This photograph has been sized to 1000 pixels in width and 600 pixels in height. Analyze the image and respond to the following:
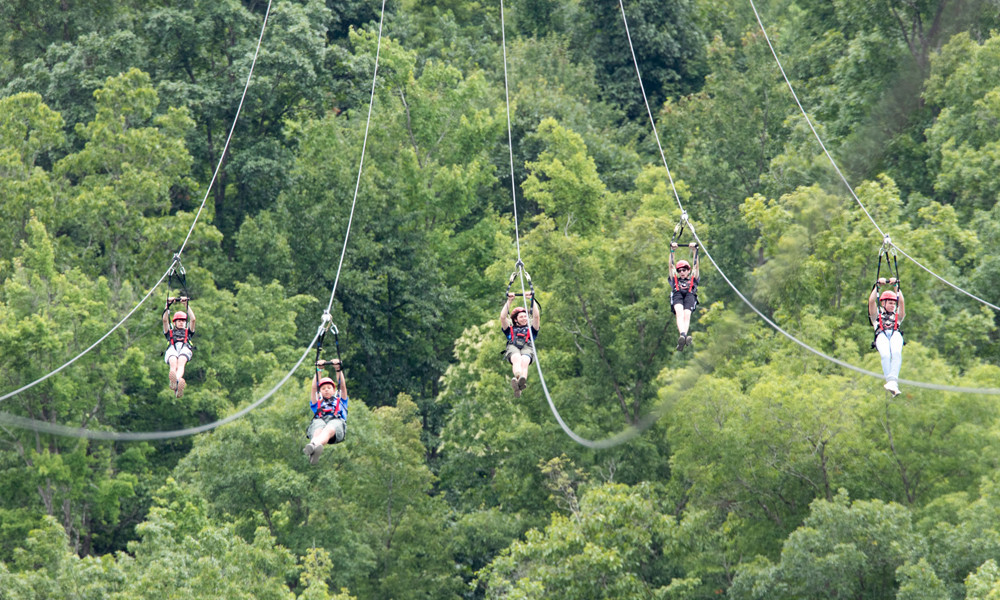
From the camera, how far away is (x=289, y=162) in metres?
51.6

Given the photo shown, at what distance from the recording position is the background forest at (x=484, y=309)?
112 feet

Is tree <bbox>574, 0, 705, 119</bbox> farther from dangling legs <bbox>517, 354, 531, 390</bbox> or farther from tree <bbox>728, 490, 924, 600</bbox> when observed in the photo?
dangling legs <bbox>517, 354, 531, 390</bbox>

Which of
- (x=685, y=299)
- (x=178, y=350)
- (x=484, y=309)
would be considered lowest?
(x=484, y=309)

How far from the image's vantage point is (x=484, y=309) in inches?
2014

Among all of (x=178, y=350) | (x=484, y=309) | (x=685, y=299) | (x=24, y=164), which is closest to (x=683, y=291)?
(x=685, y=299)

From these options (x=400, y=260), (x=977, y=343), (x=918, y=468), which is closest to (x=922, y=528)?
(x=918, y=468)

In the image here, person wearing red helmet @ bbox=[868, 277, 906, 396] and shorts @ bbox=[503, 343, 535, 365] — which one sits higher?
person wearing red helmet @ bbox=[868, 277, 906, 396]

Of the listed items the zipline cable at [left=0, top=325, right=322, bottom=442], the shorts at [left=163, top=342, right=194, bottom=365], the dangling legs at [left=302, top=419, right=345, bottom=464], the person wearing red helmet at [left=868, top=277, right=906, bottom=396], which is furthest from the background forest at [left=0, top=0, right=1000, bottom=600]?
the dangling legs at [left=302, top=419, right=345, bottom=464]

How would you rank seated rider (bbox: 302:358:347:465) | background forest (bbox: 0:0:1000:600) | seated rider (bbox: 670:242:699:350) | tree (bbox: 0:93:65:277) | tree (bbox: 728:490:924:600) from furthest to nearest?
1. tree (bbox: 0:93:65:277)
2. background forest (bbox: 0:0:1000:600)
3. tree (bbox: 728:490:924:600)
4. seated rider (bbox: 670:242:699:350)
5. seated rider (bbox: 302:358:347:465)

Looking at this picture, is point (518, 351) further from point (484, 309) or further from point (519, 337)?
point (484, 309)

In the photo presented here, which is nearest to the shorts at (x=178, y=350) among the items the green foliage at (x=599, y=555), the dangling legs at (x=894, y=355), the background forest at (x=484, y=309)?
the dangling legs at (x=894, y=355)

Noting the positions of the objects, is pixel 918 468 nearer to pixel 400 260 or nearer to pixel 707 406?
pixel 707 406

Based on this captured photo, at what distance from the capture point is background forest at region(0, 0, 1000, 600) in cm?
3412

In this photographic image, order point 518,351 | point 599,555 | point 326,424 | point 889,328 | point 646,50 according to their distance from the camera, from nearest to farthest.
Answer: point 326,424 → point 889,328 → point 518,351 → point 599,555 → point 646,50
